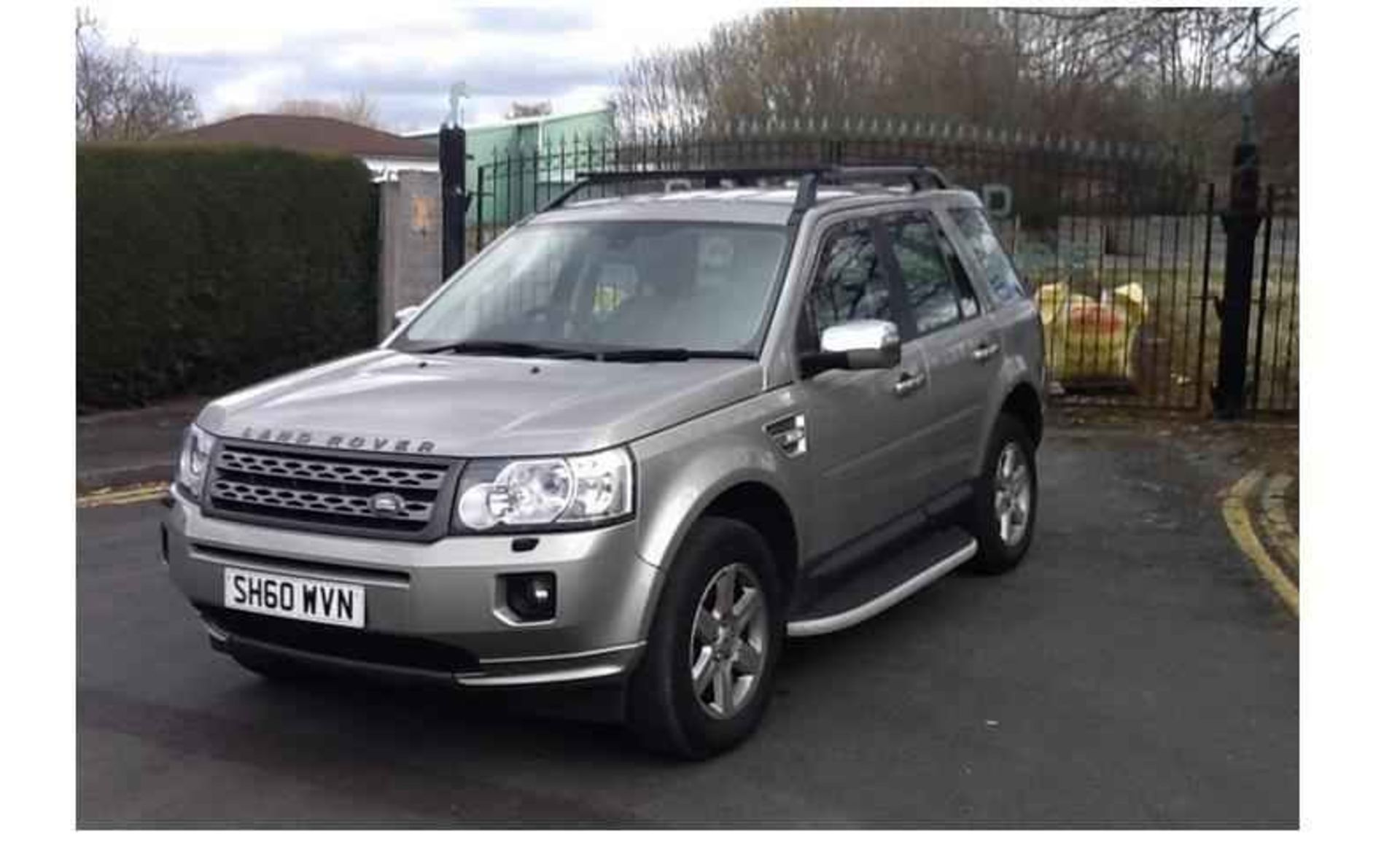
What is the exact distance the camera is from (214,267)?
12.4 meters

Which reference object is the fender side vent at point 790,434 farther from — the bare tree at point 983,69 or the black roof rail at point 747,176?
the bare tree at point 983,69

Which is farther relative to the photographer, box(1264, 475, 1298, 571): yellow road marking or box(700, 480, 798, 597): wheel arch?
box(1264, 475, 1298, 571): yellow road marking

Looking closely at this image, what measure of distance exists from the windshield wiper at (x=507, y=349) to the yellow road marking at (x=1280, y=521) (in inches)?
159

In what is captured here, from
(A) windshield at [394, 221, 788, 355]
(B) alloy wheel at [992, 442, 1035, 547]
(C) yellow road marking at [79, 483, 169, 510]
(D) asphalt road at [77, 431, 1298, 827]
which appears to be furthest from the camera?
(C) yellow road marking at [79, 483, 169, 510]

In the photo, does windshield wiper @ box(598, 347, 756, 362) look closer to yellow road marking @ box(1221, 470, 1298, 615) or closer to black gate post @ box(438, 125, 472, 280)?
yellow road marking @ box(1221, 470, 1298, 615)

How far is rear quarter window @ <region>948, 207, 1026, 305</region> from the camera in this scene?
6953mm

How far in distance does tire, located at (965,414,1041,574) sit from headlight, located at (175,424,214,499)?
3458mm

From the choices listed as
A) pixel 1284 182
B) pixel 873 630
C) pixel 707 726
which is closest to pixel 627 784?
pixel 707 726

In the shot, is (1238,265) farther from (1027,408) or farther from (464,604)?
(464,604)

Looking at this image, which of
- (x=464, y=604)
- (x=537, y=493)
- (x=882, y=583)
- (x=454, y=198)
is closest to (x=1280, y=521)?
(x=882, y=583)

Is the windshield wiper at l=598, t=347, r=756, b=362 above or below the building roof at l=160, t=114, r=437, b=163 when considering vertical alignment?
below

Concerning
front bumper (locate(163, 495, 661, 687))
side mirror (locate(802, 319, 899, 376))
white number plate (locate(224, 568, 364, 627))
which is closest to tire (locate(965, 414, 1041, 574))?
side mirror (locate(802, 319, 899, 376))

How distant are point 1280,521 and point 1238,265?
11.5ft

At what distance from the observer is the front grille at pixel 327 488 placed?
163 inches
